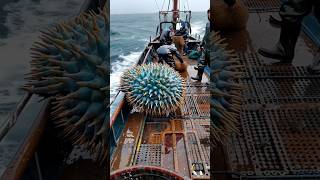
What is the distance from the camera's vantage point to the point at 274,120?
8.86ft

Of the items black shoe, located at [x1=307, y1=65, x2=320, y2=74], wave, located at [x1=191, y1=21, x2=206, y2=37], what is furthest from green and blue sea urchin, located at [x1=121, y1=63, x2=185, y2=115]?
wave, located at [x1=191, y1=21, x2=206, y2=37]

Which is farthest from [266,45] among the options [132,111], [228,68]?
[228,68]

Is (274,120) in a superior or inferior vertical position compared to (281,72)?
inferior

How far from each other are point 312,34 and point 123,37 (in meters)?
17.3

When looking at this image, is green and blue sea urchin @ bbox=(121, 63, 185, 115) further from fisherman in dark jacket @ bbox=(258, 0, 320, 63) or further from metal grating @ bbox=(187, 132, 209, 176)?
fisherman in dark jacket @ bbox=(258, 0, 320, 63)

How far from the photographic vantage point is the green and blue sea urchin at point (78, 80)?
70.3 inches

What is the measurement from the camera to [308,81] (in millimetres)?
3215

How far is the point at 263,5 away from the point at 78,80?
3980 millimetres

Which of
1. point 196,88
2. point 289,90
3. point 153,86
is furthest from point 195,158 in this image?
point 196,88

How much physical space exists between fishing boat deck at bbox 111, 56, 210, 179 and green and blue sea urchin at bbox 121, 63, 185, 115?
0.34 metres

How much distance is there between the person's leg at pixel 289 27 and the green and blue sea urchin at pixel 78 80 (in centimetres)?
187

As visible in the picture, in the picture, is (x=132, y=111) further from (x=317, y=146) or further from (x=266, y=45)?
(x=317, y=146)

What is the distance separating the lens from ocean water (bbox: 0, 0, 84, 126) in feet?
7.16

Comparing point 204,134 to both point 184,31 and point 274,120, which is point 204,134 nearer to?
point 274,120
